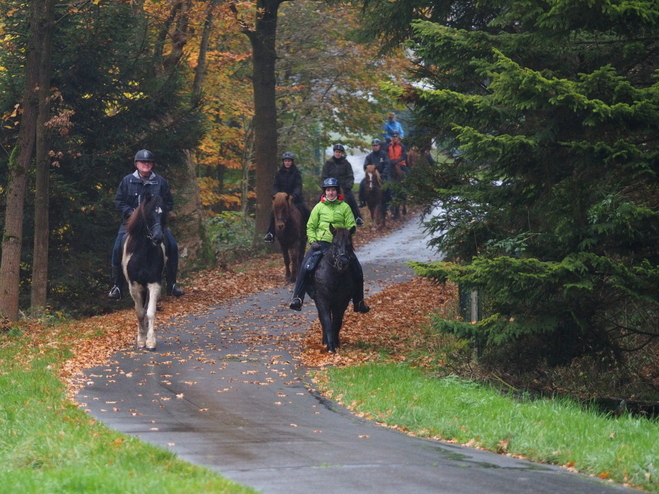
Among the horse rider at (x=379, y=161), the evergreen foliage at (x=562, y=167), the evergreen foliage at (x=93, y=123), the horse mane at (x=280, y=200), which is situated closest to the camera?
the evergreen foliage at (x=562, y=167)

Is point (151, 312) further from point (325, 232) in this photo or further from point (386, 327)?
point (386, 327)

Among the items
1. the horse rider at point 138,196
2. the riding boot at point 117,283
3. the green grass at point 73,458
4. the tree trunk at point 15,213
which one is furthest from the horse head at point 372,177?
the green grass at point 73,458

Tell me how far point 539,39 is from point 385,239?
21.9 meters

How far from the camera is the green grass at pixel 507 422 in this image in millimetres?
8133

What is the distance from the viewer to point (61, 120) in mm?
18734

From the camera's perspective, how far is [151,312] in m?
15.4

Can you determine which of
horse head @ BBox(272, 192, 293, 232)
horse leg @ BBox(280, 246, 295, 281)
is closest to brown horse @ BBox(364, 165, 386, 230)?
horse leg @ BBox(280, 246, 295, 281)

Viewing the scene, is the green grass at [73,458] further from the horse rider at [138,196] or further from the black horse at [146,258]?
the horse rider at [138,196]

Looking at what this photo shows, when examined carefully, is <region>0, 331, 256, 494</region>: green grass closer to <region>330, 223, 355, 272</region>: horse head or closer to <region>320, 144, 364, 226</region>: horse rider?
<region>330, 223, 355, 272</region>: horse head

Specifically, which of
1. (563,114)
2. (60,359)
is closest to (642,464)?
(563,114)

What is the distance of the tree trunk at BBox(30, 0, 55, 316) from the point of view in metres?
18.5

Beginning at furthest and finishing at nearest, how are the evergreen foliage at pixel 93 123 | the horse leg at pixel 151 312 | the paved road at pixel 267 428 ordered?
the evergreen foliage at pixel 93 123 → the horse leg at pixel 151 312 → the paved road at pixel 267 428

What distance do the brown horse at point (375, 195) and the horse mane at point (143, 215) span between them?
1917cm

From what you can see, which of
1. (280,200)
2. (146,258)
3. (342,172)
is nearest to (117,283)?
(146,258)
